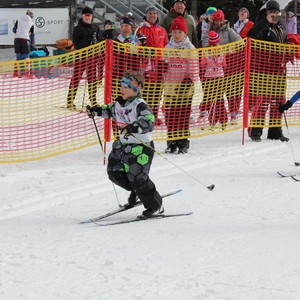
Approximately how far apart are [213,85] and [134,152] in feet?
13.8

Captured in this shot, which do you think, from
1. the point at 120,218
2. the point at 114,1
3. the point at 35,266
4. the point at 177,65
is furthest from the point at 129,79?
the point at 114,1

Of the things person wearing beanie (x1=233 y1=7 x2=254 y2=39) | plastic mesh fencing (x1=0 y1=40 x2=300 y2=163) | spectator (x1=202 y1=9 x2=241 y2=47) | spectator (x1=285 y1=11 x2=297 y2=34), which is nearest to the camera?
plastic mesh fencing (x1=0 y1=40 x2=300 y2=163)

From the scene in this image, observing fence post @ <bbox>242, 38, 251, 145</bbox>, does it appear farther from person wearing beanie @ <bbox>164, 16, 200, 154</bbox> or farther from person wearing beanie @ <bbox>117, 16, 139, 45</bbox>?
person wearing beanie @ <bbox>117, 16, 139, 45</bbox>

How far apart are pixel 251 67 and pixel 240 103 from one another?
1.84 feet

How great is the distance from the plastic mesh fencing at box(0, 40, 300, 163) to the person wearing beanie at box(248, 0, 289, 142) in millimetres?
15

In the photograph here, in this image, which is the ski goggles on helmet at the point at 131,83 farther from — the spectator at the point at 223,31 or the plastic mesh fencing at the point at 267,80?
the spectator at the point at 223,31

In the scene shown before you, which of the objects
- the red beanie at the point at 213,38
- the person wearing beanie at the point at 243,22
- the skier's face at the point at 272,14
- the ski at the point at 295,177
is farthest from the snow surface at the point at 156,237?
the person wearing beanie at the point at 243,22

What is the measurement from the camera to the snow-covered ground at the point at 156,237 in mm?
4062

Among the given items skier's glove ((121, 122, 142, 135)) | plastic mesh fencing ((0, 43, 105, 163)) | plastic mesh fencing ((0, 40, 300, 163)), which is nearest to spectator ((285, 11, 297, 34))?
plastic mesh fencing ((0, 40, 300, 163))

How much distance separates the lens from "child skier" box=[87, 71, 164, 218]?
5.78 metres

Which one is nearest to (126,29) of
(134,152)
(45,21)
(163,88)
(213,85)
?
(163,88)

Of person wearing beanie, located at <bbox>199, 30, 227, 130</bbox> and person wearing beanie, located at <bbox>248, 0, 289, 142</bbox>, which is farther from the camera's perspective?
person wearing beanie, located at <bbox>248, 0, 289, 142</bbox>

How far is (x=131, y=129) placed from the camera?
5.54 meters

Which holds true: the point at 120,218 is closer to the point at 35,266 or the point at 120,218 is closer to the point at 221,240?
the point at 221,240
